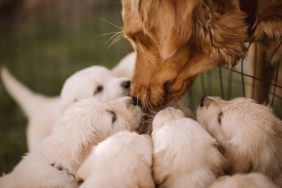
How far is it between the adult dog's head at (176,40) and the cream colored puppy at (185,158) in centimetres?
39

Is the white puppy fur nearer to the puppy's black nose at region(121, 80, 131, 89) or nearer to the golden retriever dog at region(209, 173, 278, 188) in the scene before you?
the puppy's black nose at region(121, 80, 131, 89)

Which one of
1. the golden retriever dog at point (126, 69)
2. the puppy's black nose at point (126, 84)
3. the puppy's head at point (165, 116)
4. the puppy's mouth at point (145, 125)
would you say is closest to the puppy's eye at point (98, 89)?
the puppy's black nose at point (126, 84)

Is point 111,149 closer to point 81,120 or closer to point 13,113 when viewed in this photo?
point 81,120

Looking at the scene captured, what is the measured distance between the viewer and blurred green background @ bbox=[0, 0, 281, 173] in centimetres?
464

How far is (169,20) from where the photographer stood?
→ 8.66 ft

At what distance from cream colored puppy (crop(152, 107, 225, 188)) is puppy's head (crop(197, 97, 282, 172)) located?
0.10 metres

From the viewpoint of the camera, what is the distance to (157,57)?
2912mm

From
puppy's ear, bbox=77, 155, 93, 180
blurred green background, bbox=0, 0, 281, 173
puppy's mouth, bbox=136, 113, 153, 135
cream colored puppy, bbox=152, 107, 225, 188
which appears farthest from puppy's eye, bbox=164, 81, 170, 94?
blurred green background, bbox=0, 0, 281, 173

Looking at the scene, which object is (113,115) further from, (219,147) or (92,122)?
(219,147)

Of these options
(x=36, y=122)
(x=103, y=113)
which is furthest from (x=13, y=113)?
(x=103, y=113)

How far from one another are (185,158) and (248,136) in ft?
1.02

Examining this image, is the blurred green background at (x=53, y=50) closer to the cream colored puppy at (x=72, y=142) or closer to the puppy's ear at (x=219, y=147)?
the cream colored puppy at (x=72, y=142)

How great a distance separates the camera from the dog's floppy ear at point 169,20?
8.59ft

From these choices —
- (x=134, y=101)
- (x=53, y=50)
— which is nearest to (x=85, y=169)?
(x=134, y=101)
